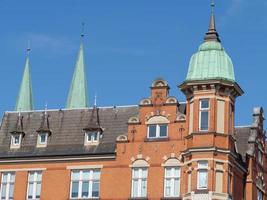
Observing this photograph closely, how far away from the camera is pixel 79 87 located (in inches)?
3922

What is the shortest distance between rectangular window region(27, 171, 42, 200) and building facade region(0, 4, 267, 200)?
76 millimetres

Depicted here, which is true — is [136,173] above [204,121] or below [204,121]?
below

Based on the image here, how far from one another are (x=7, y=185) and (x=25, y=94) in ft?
103

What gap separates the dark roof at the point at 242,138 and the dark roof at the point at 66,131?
8338 mm

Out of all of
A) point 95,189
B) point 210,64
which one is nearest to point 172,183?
point 95,189

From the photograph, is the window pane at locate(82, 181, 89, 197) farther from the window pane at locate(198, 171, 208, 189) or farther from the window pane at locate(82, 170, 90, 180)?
the window pane at locate(198, 171, 208, 189)

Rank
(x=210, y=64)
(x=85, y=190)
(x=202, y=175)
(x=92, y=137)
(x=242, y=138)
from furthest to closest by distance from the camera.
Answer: (x=242, y=138), (x=92, y=137), (x=85, y=190), (x=210, y=64), (x=202, y=175)

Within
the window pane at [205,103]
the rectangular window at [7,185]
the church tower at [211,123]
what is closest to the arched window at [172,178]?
the church tower at [211,123]

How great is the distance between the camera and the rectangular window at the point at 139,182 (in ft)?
220

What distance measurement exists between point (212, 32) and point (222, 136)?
8.33m

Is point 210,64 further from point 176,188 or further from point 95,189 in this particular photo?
point 95,189

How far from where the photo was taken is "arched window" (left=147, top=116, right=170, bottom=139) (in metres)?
67.7

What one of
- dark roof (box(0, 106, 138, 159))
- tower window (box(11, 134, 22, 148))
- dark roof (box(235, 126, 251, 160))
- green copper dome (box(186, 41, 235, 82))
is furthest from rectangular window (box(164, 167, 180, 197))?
tower window (box(11, 134, 22, 148))

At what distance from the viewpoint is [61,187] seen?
69.1 metres
